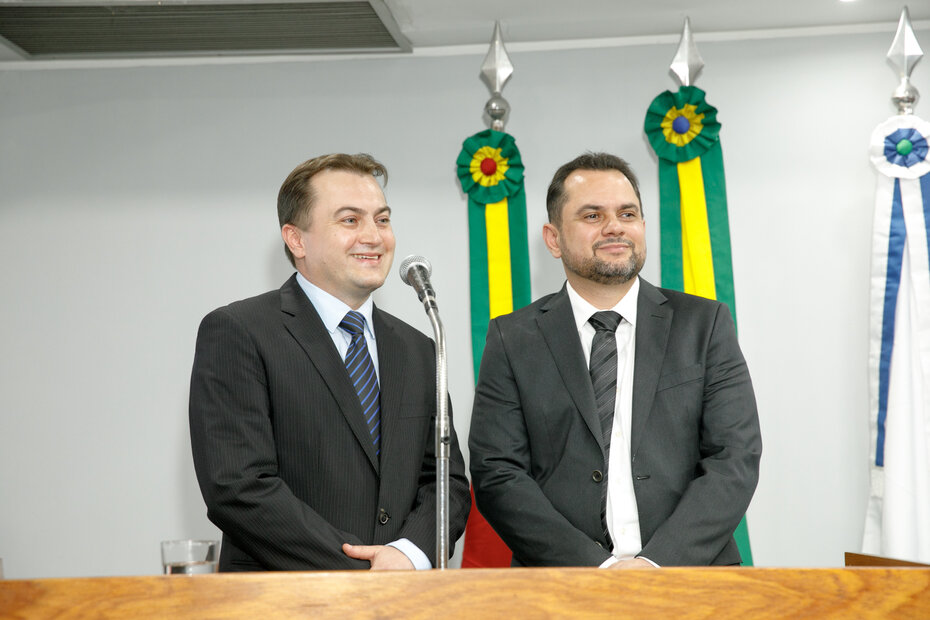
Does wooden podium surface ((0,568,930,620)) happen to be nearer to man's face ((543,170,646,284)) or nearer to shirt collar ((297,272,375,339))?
shirt collar ((297,272,375,339))

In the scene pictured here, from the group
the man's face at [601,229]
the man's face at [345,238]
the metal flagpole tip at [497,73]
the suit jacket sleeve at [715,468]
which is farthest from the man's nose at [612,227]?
the metal flagpole tip at [497,73]

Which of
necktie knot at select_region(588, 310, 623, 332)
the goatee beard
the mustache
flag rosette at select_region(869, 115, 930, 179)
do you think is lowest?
necktie knot at select_region(588, 310, 623, 332)

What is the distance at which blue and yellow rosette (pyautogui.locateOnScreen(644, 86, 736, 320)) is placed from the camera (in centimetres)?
342

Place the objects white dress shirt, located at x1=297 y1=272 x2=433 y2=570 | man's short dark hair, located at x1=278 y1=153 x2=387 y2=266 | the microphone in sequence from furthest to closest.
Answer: man's short dark hair, located at x1=278 y1=153 x2=387 y2=266 → white dress shirt, located at x1=297 y1=272 x2=433 y2=570 → the microphone

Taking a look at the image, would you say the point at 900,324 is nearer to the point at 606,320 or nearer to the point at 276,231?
the point at 606,320

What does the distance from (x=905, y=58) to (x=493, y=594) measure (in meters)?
2.82

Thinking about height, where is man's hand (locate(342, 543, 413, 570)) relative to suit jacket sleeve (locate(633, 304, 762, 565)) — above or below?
Result: below

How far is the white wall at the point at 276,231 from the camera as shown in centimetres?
349

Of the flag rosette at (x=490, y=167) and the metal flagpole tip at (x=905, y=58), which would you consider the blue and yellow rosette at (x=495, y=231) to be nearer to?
the flag rosette at (x=490, y=167)

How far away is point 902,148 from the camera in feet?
10.9

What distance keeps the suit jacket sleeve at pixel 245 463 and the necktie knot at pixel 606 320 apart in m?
A: 0.95

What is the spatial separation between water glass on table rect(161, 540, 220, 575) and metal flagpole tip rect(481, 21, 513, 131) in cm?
225

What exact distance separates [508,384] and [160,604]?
4.83 ft

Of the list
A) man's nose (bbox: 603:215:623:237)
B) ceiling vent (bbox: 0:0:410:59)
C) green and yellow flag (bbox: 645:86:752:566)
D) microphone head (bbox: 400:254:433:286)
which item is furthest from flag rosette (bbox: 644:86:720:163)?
microphone head (bbox: 400:254:433:286)
